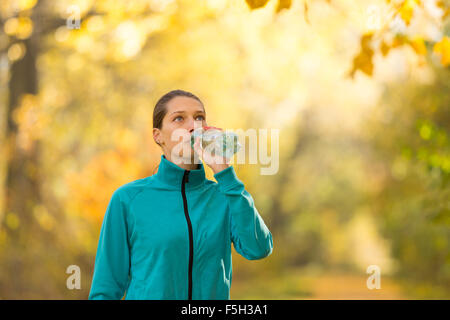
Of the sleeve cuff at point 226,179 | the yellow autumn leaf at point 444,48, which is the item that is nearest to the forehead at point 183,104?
the sleeve cuff at point 226,179

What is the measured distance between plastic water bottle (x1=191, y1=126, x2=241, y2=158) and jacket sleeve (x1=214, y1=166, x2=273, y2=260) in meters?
0.07

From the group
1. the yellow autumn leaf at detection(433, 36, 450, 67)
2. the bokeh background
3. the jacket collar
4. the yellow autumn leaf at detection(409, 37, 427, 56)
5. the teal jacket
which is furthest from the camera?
the bokeh background

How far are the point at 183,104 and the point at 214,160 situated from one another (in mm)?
296

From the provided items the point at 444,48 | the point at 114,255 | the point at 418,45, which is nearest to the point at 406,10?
the point at 444,48

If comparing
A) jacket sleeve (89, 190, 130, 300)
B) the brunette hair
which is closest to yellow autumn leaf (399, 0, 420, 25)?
the brunette hair

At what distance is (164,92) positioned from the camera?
11.7 m

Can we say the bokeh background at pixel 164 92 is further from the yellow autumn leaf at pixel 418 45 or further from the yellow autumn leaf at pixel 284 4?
the yellow autumn leaf at pixel 284 4

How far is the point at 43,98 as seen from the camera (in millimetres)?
11625

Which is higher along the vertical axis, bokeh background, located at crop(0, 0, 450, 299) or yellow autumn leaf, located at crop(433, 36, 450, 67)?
bokeh background, located at crop(0, 0, 450, 299)

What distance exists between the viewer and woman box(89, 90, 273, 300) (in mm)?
1903

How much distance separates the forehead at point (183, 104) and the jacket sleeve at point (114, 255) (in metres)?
0.43

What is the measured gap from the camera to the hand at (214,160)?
1.96 meters

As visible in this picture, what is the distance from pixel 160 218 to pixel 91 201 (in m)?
9.11

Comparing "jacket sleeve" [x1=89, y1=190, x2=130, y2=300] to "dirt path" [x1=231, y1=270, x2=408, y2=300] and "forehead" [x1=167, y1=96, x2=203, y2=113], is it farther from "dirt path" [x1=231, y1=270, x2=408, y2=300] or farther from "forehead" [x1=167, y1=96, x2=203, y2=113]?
"dirt path" [x1=231, y1=270, x2=408, y2=300]
